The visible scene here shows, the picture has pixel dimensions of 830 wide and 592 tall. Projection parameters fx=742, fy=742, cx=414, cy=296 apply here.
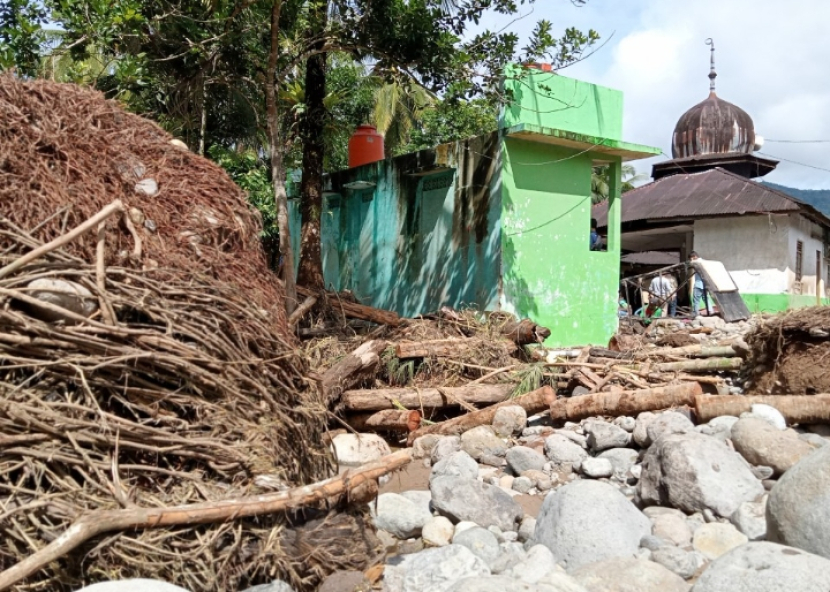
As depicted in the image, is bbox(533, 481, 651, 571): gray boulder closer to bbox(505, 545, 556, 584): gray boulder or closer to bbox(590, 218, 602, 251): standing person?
bbox(505, 545, 556, 584): gray boulder

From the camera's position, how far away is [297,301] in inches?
406

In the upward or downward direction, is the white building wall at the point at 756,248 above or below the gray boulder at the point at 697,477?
above

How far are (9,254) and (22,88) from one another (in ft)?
5.75

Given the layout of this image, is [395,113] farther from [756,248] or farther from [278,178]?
[278,178]

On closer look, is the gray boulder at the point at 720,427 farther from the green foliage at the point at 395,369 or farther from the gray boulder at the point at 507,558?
the green foliage at the point at 395,369

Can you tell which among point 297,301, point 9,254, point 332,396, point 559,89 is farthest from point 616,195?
point 9,254

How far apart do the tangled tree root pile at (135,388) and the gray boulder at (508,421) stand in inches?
148

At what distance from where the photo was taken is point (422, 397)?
861 cm

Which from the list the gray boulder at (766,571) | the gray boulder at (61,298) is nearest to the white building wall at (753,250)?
the gray boulder at (766,571)

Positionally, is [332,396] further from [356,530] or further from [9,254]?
[9,254]

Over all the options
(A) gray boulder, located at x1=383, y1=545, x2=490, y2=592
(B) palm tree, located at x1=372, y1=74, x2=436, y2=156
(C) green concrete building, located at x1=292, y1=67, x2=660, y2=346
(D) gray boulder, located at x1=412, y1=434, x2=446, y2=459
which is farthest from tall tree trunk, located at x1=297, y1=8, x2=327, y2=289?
(B) palm tree, located at x1=372, y1=74, x2=436, y2=156

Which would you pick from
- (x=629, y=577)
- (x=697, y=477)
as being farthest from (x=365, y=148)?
(x=629, y=577)

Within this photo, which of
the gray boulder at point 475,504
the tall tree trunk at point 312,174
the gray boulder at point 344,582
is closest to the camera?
the gray boulder at point 344,582

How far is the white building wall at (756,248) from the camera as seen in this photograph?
62.2 feet
